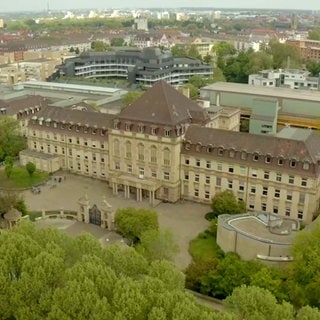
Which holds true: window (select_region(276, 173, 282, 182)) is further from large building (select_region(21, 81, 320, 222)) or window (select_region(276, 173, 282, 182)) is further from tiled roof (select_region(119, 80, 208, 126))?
tiled roof (select_region(119, 80, 208, 126))

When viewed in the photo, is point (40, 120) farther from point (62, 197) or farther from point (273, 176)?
point (273, 176)

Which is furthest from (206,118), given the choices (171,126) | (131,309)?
(131,309)

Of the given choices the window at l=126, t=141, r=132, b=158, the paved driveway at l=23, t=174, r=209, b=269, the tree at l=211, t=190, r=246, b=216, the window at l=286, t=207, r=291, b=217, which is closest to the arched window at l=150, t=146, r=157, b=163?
the window at l=126, t=141, r=132, b=158

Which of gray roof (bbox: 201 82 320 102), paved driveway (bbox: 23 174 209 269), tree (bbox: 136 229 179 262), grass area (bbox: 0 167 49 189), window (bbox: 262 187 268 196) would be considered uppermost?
gray roof (bbox: 201 82 320 102)

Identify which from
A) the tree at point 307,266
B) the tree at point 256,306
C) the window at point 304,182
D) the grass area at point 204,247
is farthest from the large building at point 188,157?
the tree at point 256,306

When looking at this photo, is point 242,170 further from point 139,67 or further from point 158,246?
point 139,67

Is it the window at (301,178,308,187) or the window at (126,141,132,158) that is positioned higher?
the window at (126,141,132,158)
